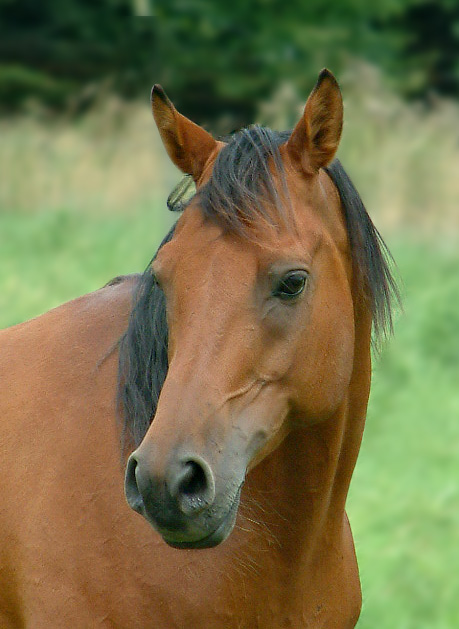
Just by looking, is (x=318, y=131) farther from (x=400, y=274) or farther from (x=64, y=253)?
(x=64, y=253)

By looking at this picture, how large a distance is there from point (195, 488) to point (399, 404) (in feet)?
15.2

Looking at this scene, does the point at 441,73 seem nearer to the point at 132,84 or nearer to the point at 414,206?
the point at 132,84

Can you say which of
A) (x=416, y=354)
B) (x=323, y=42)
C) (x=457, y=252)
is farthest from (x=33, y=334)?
(x=323, y=42)

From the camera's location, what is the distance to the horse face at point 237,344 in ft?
6.39

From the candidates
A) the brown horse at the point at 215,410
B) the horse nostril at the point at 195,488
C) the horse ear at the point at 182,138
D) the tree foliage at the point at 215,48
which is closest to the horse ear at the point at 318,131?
the brown horse at the point at 215,410

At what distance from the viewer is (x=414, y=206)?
10.7 meters

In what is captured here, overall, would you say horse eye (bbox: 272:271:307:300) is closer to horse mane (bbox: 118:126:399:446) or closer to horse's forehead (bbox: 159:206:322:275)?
horse's forehead (bbox: 159:206:322:275)

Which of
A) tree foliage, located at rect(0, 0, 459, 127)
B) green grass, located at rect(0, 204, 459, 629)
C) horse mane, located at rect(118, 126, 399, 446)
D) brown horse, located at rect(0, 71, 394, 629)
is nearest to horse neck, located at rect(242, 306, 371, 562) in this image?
brown horse, located at rect(0, 71, 394, 629)

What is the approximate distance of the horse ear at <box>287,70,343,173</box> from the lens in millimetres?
2344

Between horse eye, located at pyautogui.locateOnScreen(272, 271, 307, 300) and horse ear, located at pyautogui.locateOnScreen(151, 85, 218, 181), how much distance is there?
0.48m

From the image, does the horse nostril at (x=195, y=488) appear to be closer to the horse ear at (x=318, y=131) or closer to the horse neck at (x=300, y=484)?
the horse neck at (x=300, y=484)

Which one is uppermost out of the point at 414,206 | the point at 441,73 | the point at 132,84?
the point at 441,73

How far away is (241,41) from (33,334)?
15750 mm

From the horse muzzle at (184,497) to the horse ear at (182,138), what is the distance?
89cm
